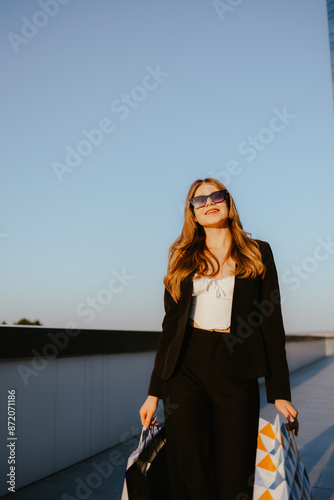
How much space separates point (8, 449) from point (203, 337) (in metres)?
2.21

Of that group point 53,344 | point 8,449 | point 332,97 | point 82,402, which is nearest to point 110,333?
point 82,402

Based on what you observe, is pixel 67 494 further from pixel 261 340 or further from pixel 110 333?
pixel 261 340

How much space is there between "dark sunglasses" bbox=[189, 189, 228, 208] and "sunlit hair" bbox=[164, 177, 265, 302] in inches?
2.1

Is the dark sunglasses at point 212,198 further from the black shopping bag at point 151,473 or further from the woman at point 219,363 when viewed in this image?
the black shopping bag at point 151,473

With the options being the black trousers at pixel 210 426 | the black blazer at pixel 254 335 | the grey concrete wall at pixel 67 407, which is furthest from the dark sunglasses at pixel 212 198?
the grey concrete wall at pixel 67 407

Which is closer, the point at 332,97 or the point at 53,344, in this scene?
the point at 53,344

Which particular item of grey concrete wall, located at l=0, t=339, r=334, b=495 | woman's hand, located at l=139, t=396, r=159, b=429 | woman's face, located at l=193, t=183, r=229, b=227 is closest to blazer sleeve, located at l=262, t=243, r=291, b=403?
woman's face, located at l=193, t=183, r=229, b=227

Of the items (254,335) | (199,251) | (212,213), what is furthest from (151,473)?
(212,213)

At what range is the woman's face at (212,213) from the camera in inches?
95.8

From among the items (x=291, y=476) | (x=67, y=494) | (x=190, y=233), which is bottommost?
(x=67, y=494)

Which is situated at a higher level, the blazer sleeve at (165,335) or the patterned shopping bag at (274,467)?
the blazer sleeve at (165,335)

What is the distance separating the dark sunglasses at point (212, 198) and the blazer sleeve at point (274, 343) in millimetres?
485

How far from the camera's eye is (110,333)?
5363 millimetres

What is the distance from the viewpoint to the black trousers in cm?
207
